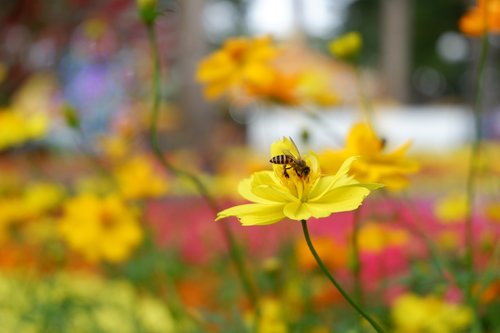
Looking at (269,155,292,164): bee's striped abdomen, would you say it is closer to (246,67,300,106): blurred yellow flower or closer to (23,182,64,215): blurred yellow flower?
(246,67,300,106): blurred yellow flower

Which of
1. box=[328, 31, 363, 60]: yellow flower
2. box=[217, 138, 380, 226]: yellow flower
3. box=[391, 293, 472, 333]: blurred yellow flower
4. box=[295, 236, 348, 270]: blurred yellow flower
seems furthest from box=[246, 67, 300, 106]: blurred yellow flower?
box=[217, 138, 380, 226]: yellow flower

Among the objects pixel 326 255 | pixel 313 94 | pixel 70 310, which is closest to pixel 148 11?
pixel 313 94

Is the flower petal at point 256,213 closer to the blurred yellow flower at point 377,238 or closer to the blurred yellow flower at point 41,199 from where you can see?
the blurred yellow flower at point 377,238

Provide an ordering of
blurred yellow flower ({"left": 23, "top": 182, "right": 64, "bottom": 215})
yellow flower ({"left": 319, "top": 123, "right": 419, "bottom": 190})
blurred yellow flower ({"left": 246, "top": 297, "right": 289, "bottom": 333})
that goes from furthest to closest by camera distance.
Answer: blurred yellow flower ({"left": 23, "top": 182, "right": 64, "bottom": 215}) < blurred yellow flower ({"left": 246, "top": 297, "right": 289, "bottom": 333}) < yellow flower ({"left": 319, "top": 123, "right": 419, "bottom": 190})

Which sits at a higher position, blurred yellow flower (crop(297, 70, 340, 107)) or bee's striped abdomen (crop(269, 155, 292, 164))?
bee's striped abdomen (crop(269, 155, 292, 164))

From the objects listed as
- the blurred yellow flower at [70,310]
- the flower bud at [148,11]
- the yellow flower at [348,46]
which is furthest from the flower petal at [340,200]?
the blurred yellow flower at [70,310]

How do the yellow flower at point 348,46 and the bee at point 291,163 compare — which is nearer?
the bee at point 291,163

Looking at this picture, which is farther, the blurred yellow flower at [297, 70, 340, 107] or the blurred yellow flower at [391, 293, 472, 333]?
the blurred yellow flower at [297, 70, 340, 107]
